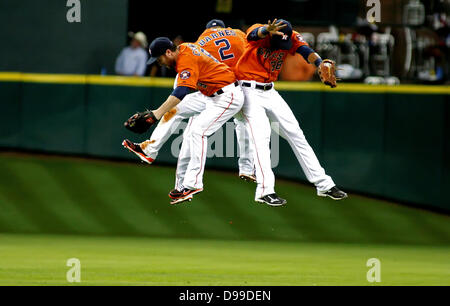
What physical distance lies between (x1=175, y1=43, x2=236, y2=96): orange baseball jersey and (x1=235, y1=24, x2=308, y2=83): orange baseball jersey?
0.37 feet

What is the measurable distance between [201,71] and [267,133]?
2.39 ft

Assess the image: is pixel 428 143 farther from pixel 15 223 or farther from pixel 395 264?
pixel 15 223

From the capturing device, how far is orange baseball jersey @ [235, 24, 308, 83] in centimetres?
794

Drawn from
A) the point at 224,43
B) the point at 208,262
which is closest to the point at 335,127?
the point at 208,262

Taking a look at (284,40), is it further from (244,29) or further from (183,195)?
(244,29)

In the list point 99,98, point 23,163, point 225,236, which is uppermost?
point 99,98

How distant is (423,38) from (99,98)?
651 cm

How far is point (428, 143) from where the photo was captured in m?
16.7

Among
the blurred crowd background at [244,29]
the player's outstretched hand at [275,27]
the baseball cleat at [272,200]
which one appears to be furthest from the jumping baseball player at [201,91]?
the blurred crowd background at [244,29]

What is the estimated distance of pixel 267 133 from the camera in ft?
26.3

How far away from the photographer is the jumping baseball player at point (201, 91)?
7.44 meters

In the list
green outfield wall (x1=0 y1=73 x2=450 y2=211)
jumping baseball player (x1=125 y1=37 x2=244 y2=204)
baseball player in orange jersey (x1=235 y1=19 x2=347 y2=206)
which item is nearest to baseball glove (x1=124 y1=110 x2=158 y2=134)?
jumping baseball player (x1=125 y1=37 x2=244 y2=204)

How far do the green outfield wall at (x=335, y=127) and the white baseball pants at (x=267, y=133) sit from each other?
782cm
